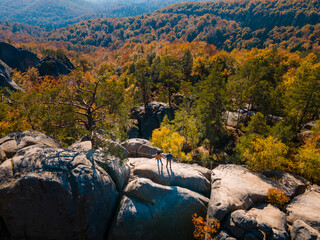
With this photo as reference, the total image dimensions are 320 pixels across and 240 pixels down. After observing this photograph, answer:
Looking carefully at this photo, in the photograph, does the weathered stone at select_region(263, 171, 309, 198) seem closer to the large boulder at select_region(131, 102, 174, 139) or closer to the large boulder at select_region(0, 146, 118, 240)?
the large boulder at select_region(0, 146, 118, 240)

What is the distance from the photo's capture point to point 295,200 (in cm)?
1390

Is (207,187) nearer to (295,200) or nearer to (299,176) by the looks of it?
(295,200)

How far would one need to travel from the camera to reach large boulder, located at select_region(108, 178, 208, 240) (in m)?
12.4

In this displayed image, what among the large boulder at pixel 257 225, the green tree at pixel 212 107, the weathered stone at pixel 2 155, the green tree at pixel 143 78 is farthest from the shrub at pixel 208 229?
the green tree at pixel 143 78

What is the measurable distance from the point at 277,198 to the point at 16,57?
5087 inches

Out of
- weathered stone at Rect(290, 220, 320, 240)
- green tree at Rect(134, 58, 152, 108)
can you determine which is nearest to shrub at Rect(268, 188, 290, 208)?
weathered stone at Rect(290, 220, 320, 240)

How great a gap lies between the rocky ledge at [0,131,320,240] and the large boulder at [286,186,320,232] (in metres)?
0.06

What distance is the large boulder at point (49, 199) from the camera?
10484mm

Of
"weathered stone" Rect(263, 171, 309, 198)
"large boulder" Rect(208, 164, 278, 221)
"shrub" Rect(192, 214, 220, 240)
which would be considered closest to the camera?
"shrub" Rect(192, 214, 220, 240)

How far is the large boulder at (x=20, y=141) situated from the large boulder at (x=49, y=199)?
3661 mm

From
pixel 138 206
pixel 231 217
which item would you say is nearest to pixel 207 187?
pixel 231 217

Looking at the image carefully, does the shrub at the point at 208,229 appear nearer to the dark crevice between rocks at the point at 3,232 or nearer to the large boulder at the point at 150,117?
the dark crevice between rocks at the point at 3,232

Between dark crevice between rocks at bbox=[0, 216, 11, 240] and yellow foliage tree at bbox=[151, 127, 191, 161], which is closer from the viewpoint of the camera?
dark crevice between rocks at bbox=[0, 216, 11, 240]

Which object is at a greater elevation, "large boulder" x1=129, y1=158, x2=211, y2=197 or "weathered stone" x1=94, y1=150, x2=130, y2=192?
"weathered stone" x1=94, y1=150, x2=130, y2=192
